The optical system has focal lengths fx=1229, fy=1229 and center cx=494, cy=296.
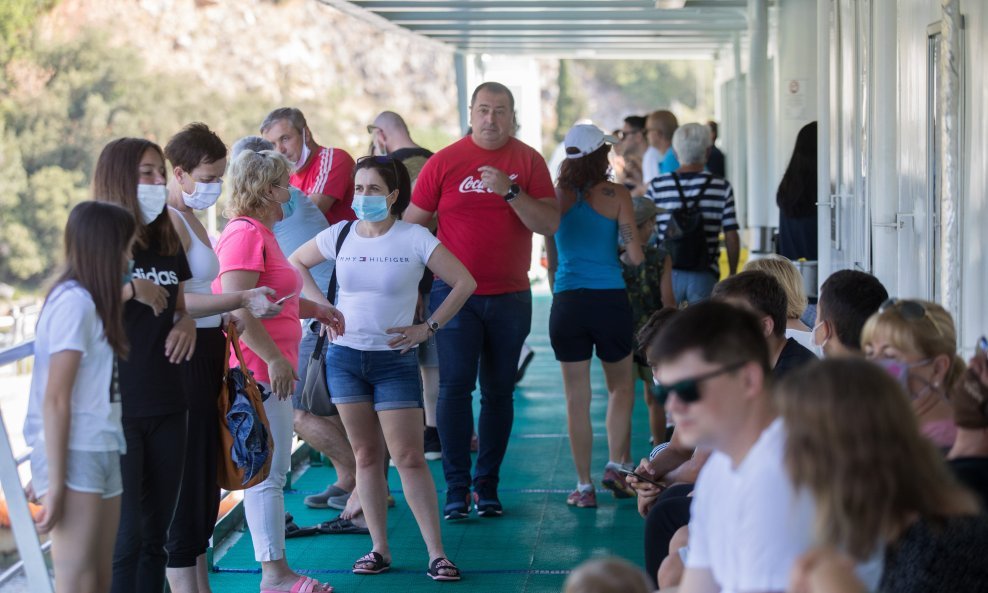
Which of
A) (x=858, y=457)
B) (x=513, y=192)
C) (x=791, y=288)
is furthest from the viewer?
(x=513, y=192)

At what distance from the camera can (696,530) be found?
2350mm

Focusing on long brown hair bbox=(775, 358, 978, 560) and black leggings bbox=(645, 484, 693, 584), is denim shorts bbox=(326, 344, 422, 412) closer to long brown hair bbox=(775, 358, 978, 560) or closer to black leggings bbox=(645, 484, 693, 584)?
black leggings bbox=(645, 484, 693, 584)

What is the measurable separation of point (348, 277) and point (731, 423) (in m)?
2.46

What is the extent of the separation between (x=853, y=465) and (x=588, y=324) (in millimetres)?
3538

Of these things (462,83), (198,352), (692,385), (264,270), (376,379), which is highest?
(462,83)

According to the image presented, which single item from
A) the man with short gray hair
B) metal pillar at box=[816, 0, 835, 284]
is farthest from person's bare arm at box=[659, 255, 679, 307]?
metal pillar at box=[816, 0, 835, 284]

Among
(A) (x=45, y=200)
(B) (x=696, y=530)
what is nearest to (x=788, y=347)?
(B) (x=696, y=530)

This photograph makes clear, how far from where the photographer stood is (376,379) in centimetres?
445

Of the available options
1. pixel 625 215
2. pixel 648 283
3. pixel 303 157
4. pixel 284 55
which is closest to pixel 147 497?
pixel 303 157

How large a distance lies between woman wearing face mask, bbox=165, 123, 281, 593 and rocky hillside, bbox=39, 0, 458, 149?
138 feet

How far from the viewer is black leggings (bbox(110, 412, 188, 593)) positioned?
331cm

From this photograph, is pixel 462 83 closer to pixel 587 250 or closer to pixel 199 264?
pixel 587 250

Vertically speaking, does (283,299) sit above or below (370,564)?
above

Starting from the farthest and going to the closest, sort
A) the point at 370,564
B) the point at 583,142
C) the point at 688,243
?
the point at 688,243, the point at 583,142, the point at 370,564
